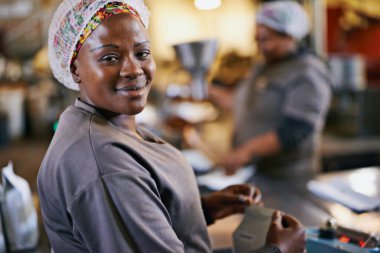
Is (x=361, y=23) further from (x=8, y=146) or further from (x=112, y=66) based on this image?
(x=112, y=66)

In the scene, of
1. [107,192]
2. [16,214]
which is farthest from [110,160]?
[16,214]

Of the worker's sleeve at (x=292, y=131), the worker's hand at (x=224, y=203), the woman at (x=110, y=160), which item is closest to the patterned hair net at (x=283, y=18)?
the worker's sleeve at (x=292, y=131)

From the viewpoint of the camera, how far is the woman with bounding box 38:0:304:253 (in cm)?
89

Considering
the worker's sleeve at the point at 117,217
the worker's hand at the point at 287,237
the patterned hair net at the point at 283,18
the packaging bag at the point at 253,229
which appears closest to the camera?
the worker's sleeve at the point at 117,217

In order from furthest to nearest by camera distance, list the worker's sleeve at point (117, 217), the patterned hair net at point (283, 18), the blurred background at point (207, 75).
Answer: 1. the blurred background at point (207, 75)
2. the patterned hair net at point (283, 18)
3. the worker's sleeve at point (117, 217)

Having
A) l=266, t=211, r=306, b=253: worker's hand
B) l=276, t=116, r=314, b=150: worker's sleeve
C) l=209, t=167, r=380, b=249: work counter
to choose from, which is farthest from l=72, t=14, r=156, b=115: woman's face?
l=276, t=116, r=314, b=150: worker's sleeve

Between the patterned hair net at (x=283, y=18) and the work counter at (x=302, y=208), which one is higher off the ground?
the patterned hair net at (x=283, y=18)

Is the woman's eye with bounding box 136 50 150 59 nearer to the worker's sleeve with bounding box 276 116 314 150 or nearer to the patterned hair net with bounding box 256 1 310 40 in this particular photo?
the worker's sleeve with bounding box 276 116 314 150

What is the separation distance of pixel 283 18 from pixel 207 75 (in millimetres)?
605

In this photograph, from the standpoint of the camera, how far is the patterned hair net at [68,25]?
0.98m

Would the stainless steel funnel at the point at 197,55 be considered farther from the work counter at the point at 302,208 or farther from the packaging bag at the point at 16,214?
the packaging bag at the point at 16,214

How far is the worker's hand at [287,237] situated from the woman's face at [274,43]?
1.45 m

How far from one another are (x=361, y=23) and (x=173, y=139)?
424cm

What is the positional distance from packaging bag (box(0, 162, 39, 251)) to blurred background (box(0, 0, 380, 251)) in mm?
586
